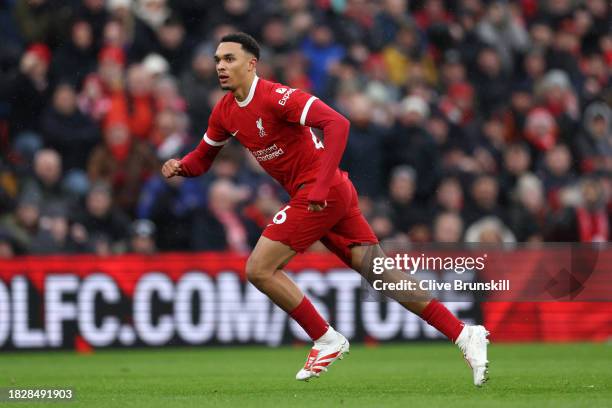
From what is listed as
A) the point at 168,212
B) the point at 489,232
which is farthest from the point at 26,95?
the point at 489,232

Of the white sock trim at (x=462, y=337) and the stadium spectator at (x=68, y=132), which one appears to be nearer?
the white sock trim at (x=462, y=337)

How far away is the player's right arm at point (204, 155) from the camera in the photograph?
32.6 ft

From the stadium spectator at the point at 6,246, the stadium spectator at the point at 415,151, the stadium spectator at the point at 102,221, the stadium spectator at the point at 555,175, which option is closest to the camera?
the stadium spectator at the point at 6,246

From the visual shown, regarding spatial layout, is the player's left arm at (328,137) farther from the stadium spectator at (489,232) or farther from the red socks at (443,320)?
the stadium spectator at (489,232)

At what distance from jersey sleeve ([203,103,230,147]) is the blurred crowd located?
5531mm

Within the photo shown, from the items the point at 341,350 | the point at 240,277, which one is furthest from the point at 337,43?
the point at 341,350

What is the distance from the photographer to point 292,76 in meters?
17.6

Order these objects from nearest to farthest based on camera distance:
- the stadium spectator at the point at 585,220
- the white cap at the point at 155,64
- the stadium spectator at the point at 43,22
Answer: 1. the stadium spectator at the point at 585,220
2. the white cap at the point at 155,64
3. the stadium spectator at the point at 43,22

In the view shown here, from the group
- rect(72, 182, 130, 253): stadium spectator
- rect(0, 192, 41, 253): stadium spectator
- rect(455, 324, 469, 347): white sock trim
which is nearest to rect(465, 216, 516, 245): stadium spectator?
rect(72, 182, 130, 253): stadium spectator

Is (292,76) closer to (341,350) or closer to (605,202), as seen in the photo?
(605,202)

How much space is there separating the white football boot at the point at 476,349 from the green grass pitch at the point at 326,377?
0.12 meters

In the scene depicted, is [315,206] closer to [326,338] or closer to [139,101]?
[326,338]

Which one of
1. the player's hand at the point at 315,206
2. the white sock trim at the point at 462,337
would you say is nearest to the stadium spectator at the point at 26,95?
the player's hand at the point at 315,206

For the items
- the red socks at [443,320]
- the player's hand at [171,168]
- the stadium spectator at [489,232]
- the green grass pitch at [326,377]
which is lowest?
the green grass pitch at [326,377]
